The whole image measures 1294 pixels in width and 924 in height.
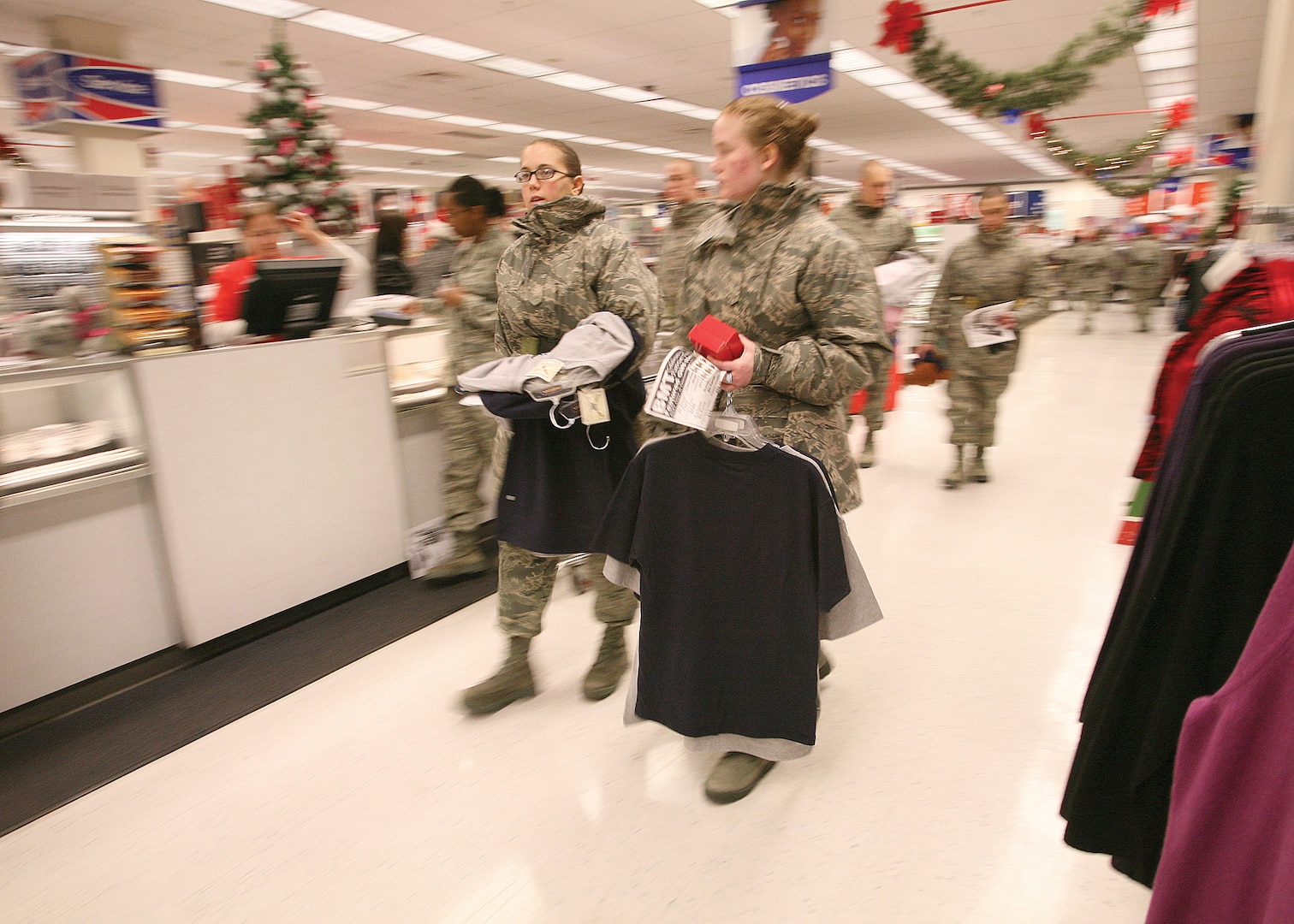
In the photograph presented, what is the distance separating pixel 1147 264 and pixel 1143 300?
788 millimetres

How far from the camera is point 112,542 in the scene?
2.54 meters

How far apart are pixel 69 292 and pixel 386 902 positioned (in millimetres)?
2158

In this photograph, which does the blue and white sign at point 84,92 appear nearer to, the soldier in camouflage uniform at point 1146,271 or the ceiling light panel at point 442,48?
the ceiling light panel at point 442,48

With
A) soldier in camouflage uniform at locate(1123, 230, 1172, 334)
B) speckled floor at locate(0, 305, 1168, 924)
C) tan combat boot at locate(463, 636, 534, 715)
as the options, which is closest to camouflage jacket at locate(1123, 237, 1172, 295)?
soldier in camouflage uniform at locate(1123, 230, 1172, 334)

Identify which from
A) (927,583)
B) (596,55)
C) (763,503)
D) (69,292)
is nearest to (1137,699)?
(763,503)

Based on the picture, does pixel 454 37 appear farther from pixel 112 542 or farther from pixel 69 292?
pixel 112 542

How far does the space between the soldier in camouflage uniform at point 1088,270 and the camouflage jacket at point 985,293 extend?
8400mm

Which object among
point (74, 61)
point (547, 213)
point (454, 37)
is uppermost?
point (454, 37)

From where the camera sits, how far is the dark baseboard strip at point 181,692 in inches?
85.0

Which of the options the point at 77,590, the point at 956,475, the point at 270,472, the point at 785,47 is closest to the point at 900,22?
the point at 785,47

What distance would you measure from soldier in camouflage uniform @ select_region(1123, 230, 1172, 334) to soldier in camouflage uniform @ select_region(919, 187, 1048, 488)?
754 centimetres

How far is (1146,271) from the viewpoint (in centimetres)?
1035

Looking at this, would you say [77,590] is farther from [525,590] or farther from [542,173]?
[542,173]

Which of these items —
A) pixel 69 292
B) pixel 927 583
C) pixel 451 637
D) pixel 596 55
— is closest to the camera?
pixel 69 292
